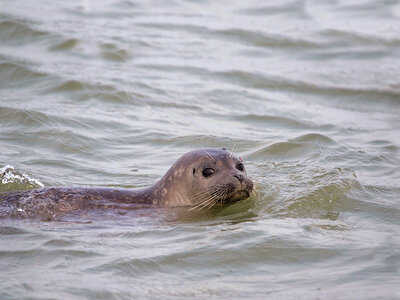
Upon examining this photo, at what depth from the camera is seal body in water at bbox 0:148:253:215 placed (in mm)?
7234

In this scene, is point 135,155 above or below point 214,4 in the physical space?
below

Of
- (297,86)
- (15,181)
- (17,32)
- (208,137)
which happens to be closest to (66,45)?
(17,32)

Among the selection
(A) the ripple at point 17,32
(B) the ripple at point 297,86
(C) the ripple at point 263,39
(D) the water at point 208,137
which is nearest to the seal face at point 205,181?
(D) the water at point 208,137

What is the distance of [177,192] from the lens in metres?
7.46

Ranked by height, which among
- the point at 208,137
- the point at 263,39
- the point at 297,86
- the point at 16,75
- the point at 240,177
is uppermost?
the point at 263,39

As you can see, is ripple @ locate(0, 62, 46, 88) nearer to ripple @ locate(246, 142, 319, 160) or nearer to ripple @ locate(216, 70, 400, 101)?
ripple @ locate(216, 70, 400, 101)

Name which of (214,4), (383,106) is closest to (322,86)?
(383,106)

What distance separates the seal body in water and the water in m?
0.18

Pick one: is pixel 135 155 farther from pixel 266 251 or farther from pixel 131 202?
pixel 266 251

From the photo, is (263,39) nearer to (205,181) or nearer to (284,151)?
(284,151)

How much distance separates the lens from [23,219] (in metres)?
7.16

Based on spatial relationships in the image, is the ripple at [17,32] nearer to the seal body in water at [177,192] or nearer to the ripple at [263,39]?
the ripple at [263,39]

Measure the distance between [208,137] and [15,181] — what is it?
311 cm

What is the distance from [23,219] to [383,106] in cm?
782
